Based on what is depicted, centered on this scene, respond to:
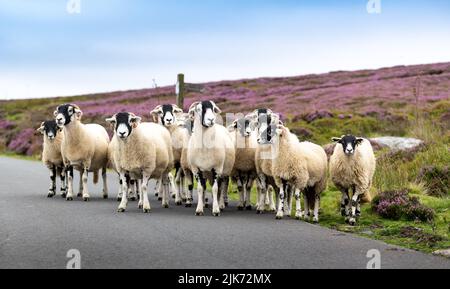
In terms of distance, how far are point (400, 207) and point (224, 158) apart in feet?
13.2

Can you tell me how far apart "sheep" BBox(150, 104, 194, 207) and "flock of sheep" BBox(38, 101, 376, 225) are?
0.02 metres

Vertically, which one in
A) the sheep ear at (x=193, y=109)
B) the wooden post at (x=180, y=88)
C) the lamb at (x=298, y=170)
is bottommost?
the lamb at (x=298, y=170)

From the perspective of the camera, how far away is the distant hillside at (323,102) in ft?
109

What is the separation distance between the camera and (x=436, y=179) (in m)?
17.3

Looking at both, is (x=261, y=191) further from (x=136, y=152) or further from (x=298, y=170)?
(x=136, y=152)

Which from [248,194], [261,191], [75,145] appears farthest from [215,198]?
[75,145]

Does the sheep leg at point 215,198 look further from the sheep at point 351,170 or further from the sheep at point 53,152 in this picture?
the sheep at point 53,152

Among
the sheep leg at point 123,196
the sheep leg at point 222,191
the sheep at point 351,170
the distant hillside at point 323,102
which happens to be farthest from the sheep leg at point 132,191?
the distant hillside at point 323,102

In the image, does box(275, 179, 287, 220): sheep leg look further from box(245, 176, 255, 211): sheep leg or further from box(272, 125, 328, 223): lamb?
box(245, 176, 255, 211): sheep leg

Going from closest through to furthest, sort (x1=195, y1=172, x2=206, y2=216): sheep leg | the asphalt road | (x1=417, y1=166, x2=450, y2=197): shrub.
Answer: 1. the asphalt road
2. (x1=195, y1=172, x2=206, y2=216): sheep leg
3. (x1=417, y1=166, x2=450, y2=197): shrub

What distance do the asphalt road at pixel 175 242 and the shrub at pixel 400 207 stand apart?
212cm

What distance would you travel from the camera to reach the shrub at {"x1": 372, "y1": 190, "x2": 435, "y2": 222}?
13.5 metres

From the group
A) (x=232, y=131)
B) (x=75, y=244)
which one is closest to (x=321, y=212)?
(x=232, y=131)

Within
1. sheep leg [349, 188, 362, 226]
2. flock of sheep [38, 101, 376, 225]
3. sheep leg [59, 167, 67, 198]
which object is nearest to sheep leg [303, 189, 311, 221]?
flock of sheep [38, 101, 376, 225]
